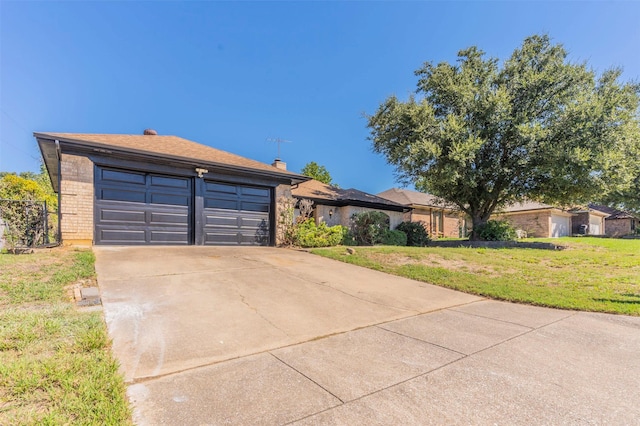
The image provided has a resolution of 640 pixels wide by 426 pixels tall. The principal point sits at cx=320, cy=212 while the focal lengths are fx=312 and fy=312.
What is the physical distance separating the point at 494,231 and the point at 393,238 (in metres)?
5.03

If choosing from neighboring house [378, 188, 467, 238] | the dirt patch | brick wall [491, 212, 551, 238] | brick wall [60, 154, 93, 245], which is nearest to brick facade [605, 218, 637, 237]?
brick wall [491, 212, 551, 238]

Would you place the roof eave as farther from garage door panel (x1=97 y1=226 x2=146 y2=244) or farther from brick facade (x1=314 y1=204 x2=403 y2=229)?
brick facade (x1=314 y1=204 x2=403 y2=229)

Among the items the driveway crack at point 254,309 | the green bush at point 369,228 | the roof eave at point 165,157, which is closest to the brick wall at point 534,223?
the green bush at point 369,228

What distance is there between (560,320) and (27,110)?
93.6 feet

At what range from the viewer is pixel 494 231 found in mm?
15414

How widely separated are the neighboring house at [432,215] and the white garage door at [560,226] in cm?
726

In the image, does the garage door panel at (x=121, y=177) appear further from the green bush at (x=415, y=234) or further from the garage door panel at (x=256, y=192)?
the green bush at (x=415, y=234)

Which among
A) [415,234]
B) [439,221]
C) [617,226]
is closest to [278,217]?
[415,234]

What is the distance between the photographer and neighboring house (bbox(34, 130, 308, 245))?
8.86 meters

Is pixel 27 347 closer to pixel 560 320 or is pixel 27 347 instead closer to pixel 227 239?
pixel 560 320

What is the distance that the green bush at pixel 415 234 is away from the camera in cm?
1681

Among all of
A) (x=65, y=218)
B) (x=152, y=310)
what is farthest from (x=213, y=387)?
(x=65, y=218)

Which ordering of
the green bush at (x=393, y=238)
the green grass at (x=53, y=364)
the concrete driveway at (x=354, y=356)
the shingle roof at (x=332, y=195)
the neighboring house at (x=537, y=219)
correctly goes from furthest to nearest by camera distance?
the neighboring house at (x=537, y=219) < the shingle roof at (x=332, y=195) < the green bush at (x=393, y=238) < the concrete driveway at (x=354, y=356) < the green grass at (x=53, y=364)

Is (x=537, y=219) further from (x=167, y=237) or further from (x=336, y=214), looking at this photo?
(x=167, y=237)
